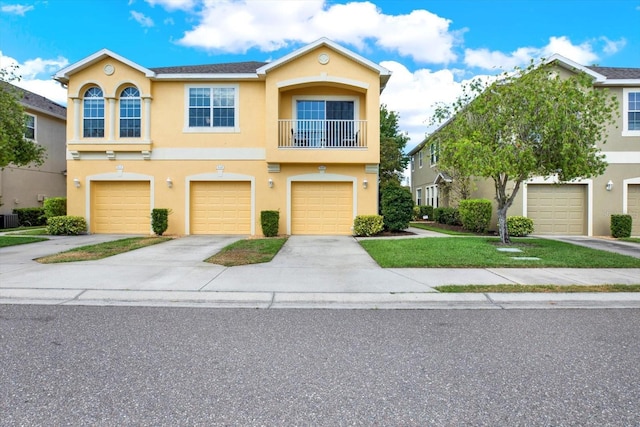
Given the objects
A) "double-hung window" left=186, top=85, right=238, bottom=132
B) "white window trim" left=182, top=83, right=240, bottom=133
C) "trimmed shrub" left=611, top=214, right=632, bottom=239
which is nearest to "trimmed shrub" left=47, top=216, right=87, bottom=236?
"white window trim" left=182, top=83, right=240, bottom=133

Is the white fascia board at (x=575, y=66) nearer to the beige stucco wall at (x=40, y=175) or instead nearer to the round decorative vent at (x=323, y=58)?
the round decorative vent at (x=323, y=58)

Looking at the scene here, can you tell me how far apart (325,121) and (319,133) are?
566mm

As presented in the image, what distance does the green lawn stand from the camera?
848 centimetres

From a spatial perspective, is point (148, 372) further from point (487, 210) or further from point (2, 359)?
point (487, 210)

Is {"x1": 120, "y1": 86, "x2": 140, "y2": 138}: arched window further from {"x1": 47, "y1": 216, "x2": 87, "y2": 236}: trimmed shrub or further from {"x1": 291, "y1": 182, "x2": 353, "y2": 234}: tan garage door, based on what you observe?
{"x1": 291, "y1": 182, "x2": 353, "y2": 234}: tan garage door

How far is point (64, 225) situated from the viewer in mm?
14734

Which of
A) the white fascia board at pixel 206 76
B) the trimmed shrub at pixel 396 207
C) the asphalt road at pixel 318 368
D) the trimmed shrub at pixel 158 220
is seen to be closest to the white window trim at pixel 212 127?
the white fascia board at pixel 206 76

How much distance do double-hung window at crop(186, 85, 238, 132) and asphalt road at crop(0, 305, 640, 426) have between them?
37.1ft

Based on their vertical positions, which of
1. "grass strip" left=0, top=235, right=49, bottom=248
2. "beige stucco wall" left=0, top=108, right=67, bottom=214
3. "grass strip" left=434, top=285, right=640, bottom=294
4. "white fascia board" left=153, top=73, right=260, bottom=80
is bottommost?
"grass strip" left=434, top=285, right=640, bottom=294

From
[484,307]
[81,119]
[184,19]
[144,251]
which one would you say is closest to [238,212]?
[144,251]

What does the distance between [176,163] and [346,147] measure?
282 inches

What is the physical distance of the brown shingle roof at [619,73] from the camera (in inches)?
620

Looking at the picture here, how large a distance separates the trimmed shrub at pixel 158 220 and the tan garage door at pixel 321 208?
5143mm

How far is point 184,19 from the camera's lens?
54.7ft
